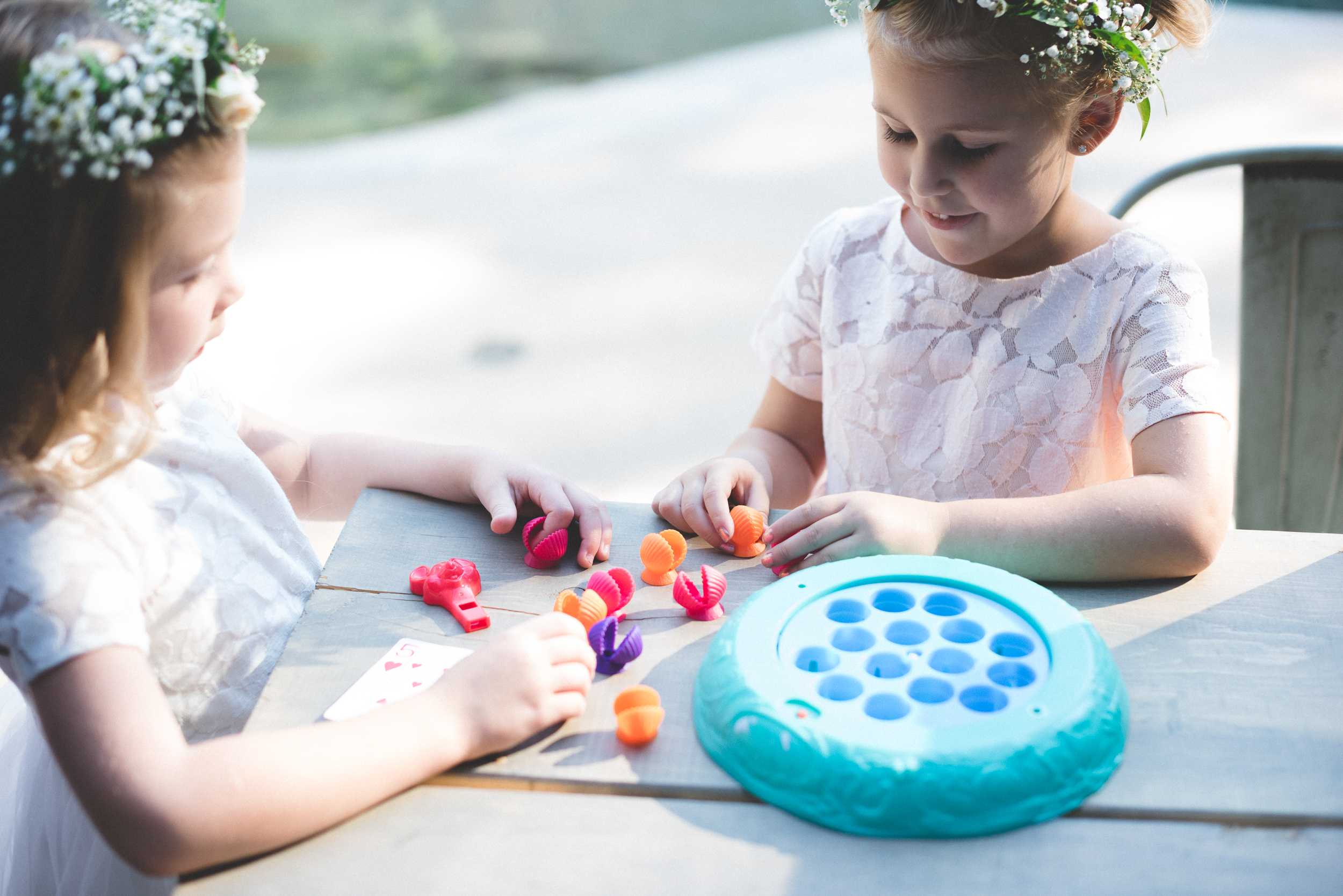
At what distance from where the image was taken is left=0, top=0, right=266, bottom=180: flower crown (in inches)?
28.8

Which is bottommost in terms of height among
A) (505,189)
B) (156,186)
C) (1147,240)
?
(505,189)

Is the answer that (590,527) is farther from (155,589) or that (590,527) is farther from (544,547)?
(155,589)

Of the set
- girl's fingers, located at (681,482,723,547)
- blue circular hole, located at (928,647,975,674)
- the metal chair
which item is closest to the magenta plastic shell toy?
girl's fingers, located at (681,482,723,547)

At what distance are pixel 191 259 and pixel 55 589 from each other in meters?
0.26

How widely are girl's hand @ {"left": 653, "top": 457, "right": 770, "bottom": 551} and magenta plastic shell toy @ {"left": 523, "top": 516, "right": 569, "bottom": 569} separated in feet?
0.35

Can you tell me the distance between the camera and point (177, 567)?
93 centimetres

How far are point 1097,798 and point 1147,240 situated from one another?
68 centimetres

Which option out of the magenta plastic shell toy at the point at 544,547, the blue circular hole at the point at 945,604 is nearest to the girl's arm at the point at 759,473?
the magenta plastic shell toy at the point at 544,547

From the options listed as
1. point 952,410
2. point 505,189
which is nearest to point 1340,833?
point 952,410

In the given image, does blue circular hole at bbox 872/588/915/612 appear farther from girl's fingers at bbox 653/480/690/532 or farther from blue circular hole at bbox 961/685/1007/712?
girl's fingers at bbox 653/480/690/532

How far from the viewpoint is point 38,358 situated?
786 millimetres

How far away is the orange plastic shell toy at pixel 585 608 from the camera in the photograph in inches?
34.9

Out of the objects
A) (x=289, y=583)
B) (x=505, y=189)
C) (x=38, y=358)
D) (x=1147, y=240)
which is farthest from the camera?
(x=505, y=189)

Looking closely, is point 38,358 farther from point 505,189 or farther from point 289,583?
point 505,189
